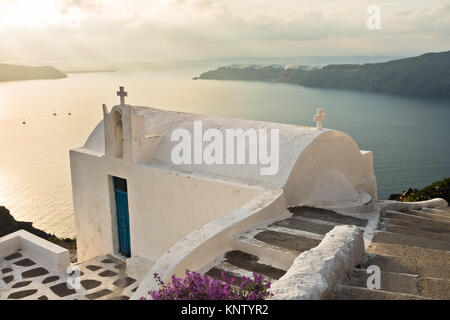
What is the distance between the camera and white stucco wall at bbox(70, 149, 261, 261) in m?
7.49

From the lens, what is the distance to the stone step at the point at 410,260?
4223 millimetres

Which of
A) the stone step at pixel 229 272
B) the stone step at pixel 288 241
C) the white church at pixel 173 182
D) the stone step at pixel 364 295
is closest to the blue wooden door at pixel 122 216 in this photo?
the white church at pixel 173 182

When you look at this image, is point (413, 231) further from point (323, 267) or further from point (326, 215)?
point (323, 267)

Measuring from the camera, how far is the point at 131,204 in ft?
29.8

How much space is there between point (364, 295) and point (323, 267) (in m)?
0.36

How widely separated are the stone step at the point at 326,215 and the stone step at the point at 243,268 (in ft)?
5.28

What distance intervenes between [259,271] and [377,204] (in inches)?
153

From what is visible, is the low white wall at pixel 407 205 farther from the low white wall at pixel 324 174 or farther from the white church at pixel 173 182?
the low white wall at pixel 324 174

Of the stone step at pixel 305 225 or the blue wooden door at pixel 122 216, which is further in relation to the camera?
the blue wooden door at pixel 122 216

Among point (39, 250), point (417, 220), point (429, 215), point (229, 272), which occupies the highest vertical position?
point (229, 272)

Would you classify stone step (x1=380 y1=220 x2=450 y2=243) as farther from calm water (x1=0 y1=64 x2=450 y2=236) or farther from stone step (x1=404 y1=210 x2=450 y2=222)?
calm water (x1=0 y1=64 x2=450 y2=236)

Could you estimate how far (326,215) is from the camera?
6688mm

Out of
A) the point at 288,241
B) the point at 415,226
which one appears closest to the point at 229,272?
the point at 288,241
